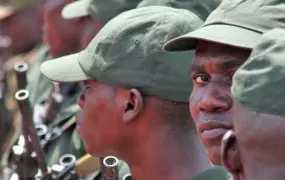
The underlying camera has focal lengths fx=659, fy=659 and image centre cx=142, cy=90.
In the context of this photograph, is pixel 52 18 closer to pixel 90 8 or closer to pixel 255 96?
pixel 90 8

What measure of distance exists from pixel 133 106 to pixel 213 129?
0.44 metres

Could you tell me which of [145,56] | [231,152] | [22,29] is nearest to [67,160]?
[145,56]

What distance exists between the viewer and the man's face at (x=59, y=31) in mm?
Answer: 3508

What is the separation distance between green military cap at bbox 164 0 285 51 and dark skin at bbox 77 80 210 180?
15.2 inches

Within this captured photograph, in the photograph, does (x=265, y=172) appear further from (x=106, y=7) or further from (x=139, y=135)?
(x=106, y=7)

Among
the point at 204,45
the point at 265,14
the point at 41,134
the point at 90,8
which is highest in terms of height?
the point at 265,14

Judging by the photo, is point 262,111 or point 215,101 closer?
point 262,111

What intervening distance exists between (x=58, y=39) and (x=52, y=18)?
0.41 feet

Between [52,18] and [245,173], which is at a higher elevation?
[245,173]

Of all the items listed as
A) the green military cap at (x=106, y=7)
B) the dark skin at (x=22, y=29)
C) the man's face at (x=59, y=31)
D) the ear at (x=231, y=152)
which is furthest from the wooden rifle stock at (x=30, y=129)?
the dark skin at (x=22, y=29)

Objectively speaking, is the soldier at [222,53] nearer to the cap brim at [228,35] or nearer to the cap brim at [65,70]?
the cap brim at [228,35]

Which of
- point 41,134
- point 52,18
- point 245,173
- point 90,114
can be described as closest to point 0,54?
point 52,18

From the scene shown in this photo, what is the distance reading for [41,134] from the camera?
299 centimetres

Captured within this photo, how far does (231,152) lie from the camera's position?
130 cm
